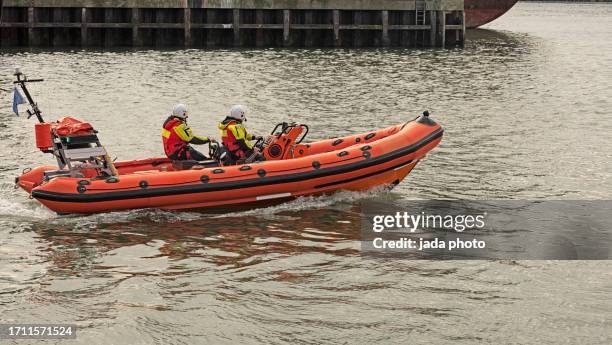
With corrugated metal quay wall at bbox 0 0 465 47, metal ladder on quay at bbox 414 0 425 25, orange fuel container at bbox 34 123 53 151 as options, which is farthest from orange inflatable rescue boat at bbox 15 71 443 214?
metal ladder on quay at bbox 414 0 425 25

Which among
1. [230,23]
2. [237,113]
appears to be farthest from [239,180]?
[230,23]

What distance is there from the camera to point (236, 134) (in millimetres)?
15172

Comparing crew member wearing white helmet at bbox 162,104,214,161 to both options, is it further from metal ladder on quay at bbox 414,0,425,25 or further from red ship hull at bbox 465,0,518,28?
red ship hull at bbox 465,0,518,28

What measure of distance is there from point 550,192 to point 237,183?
5.77m

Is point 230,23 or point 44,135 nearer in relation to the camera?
point 44,135

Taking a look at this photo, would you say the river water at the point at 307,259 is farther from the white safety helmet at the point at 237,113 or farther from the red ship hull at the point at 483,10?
the red ship hull at the point at 483,10

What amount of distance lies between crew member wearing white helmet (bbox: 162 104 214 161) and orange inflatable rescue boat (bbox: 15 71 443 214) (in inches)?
6.8

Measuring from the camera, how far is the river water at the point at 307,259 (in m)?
10.9

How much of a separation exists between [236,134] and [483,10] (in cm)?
4848

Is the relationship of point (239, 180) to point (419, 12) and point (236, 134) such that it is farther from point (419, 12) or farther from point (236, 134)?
point (419, 12)

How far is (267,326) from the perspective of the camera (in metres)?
10.9

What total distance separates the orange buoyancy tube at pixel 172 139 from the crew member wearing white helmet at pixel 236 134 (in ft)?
2.19

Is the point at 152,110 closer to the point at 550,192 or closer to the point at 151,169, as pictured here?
the point at 151,169

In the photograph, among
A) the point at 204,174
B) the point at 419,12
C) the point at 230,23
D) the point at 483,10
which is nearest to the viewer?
the point at 204,174
